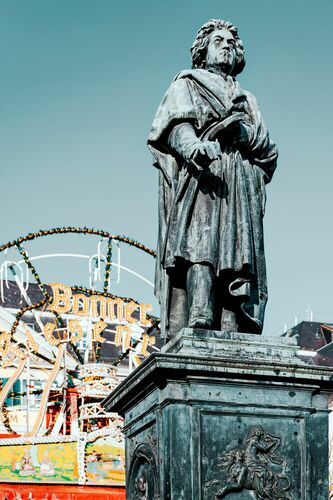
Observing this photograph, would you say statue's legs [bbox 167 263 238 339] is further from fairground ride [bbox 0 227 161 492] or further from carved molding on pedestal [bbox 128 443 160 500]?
fairground ride [bbox 0 227 161 492]

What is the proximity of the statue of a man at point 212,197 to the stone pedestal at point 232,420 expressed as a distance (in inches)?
16.2

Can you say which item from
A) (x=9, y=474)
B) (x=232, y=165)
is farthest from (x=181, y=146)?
(x=9, y=474)

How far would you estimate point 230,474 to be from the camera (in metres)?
6.38

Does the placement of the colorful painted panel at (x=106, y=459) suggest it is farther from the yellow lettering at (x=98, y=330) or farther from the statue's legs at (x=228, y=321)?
the statue's legs at (x=228, y=321)

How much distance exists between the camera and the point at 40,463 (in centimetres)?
3244

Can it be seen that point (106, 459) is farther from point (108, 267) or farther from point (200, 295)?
point (200, 295)

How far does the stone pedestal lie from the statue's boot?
151 mm

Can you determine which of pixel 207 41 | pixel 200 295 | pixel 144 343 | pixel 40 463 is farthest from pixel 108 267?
pixel 200 295

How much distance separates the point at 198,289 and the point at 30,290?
5081cm

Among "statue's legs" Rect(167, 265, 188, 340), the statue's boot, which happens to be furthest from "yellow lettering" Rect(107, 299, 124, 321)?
the statue's boot

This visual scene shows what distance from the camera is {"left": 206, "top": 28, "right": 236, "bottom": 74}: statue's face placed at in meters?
7.83

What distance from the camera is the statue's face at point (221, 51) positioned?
25.7ft

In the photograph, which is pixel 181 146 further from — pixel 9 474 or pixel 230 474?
pixel 9 474

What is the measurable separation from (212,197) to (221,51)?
1.26 metres
